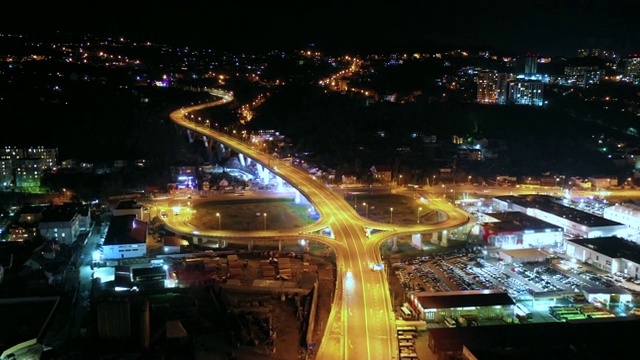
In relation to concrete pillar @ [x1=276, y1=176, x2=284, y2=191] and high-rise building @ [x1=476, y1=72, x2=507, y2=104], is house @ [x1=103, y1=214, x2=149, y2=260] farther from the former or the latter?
high-rise building @ [x1=476, y1=72, x2=507, y2=104]

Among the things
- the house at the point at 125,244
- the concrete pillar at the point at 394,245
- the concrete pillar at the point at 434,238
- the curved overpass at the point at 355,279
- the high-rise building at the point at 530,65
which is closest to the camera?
the curved overpass at the point at 355,279

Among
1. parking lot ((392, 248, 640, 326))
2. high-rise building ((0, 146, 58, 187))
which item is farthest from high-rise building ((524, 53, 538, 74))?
high-rise building ((0, 146, 58, 187))

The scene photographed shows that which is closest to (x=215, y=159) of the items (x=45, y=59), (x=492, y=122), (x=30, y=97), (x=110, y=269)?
(x=30, y=97)

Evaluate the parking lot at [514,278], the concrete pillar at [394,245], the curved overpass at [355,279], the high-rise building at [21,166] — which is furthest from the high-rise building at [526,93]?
the high-rise building at [21,166]

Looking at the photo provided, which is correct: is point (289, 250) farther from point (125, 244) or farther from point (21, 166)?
point (21, 166)

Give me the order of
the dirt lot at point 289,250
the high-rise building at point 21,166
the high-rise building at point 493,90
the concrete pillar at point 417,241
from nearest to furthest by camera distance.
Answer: the dirt lot at point 289,250
the concrete pillar at point 417,241
the high-rise building at point 21,166
the high-rise building at point 493,90

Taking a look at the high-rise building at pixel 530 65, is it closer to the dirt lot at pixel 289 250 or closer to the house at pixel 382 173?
the house at pixel 382 173

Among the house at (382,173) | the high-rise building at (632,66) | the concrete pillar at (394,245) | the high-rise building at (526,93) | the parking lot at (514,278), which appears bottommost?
the parking lot at (514,278)
